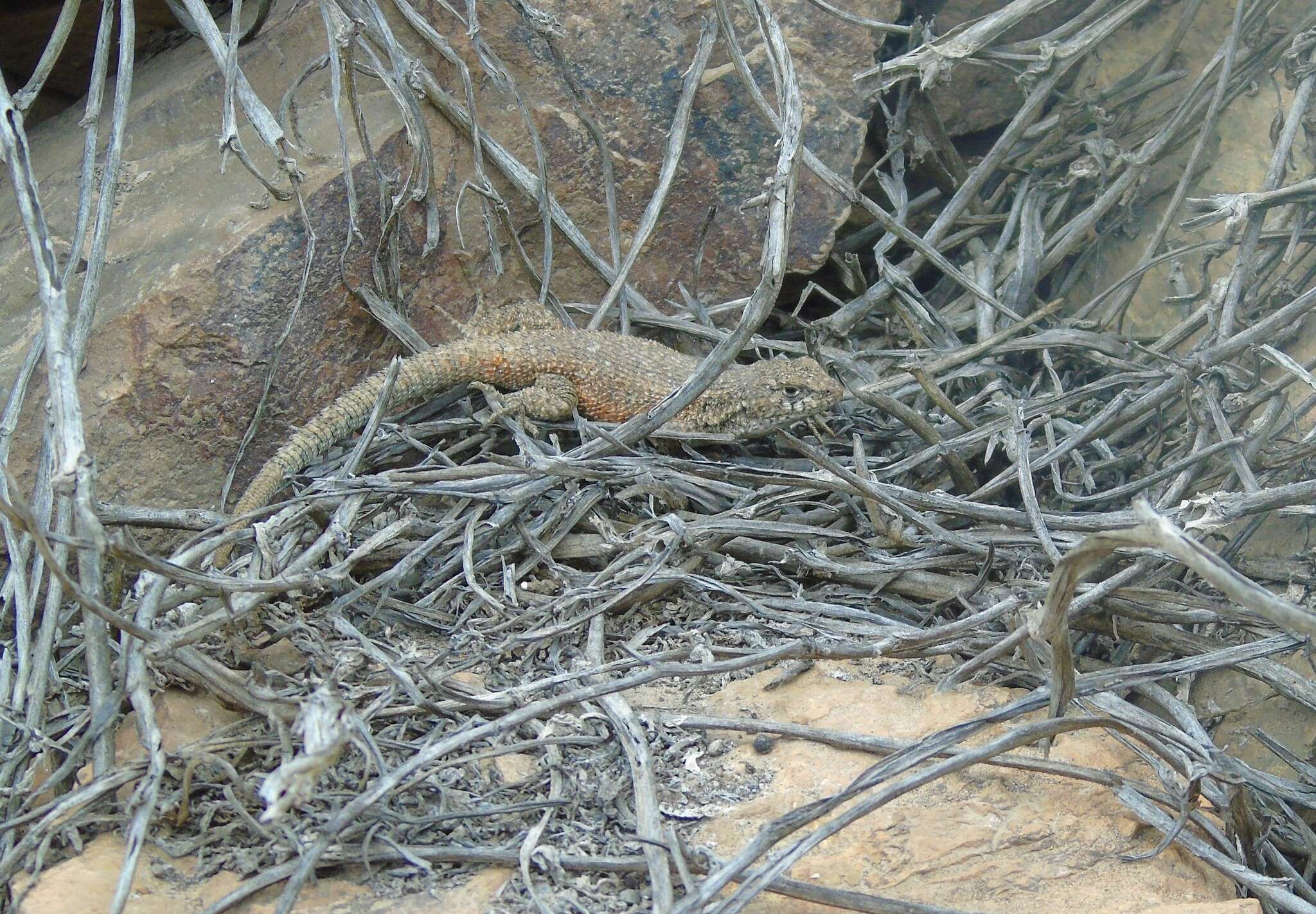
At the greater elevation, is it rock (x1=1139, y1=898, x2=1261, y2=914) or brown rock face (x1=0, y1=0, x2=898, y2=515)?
brown rock face (x1=0, y1=0, x2=898, y2=515)

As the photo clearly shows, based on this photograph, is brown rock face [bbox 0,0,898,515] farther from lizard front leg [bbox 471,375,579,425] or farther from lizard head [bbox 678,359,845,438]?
lizard head [bbox 678,359,845,438]

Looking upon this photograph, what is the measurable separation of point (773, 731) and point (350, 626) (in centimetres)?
109

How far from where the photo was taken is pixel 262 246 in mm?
3486

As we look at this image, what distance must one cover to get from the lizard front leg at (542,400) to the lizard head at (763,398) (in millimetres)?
479

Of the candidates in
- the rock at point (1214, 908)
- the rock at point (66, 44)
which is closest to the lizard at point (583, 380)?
the rock at point (1214, 908)

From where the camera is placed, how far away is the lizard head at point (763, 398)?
145 inches

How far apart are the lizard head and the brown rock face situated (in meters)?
0.58

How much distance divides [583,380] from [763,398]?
70 cm

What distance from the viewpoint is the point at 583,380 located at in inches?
158

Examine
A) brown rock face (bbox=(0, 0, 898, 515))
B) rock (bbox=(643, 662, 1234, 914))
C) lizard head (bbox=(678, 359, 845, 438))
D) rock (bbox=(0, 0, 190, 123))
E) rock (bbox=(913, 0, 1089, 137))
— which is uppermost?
rock (bbox=(0, 0, 190, 123))

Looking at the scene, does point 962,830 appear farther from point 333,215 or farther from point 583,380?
point 333,215

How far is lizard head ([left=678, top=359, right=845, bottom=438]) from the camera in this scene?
369 cm

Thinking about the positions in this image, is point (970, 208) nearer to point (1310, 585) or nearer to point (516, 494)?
point (1310, 585)

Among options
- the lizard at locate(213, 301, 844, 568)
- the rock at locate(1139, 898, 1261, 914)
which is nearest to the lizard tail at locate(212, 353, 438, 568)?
the lizard at locate(213, 301, 844, 568)
